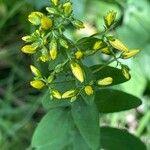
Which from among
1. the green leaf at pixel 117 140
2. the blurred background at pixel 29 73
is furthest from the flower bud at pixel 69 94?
the blurred background at pixel 29 73

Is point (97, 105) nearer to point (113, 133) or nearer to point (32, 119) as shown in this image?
point (113, 133)

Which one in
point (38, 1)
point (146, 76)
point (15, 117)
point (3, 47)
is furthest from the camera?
point (3, 47)

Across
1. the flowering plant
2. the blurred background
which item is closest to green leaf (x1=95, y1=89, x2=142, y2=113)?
the flowering plant

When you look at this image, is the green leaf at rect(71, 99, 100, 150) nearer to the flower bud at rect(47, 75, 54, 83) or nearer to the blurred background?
the flower bud at rect(47, 75, 54, 83)

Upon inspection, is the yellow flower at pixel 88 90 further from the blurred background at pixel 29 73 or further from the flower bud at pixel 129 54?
the blurred background at pixel 29 73

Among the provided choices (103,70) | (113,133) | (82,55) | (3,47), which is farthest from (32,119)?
(82,55)

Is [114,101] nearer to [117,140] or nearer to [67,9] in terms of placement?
[117,140]
